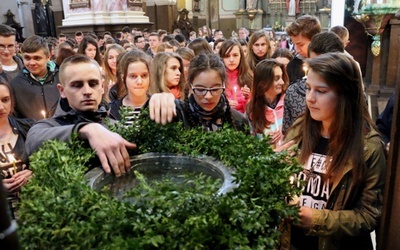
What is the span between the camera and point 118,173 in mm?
1371

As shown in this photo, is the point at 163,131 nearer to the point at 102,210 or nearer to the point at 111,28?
the point at 102,210

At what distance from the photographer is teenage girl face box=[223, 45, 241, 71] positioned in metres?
4.25

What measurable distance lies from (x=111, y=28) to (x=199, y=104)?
1013 centimetres

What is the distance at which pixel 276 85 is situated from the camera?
138 inches

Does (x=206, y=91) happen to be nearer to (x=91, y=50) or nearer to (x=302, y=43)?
(x=302, y=43)

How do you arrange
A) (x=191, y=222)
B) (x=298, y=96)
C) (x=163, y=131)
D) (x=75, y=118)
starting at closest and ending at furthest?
(x=191, y=222)
(x=163, y=131)
(x=75, y=118)
(x=298, y=96)

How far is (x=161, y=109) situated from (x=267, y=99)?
210 centimetres

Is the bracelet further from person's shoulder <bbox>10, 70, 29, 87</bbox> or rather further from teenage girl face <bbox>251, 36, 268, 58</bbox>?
teenage girl face <bbox>251, 36, 268, 58</bbox>

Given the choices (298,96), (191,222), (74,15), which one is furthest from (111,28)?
(191,222)

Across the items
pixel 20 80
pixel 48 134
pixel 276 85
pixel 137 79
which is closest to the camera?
pixel 48 134

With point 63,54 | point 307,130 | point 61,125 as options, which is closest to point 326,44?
point 307,130

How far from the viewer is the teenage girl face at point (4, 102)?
2.63 metres

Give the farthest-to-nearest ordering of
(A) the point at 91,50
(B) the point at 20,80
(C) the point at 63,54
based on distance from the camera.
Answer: (A) the point at 91,50 < (C) the point at 63,54 < (B) the point at 20,80

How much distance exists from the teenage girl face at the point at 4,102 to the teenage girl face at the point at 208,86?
4.78 feet
